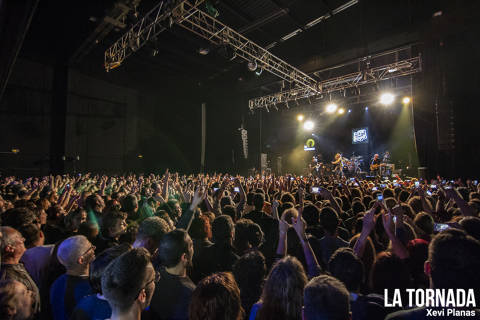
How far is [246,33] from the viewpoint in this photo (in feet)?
38.4

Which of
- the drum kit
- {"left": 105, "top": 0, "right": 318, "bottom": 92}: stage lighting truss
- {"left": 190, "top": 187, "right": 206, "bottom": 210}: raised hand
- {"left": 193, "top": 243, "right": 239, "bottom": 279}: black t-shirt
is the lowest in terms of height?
{"left": 193, "top": 243, "right": 239, "bottom": 279}: black t-shirt

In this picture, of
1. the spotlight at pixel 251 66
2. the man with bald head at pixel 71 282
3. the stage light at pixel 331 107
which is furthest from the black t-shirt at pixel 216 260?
the stage light at pixel 331 107

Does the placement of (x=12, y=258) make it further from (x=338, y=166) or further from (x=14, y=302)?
(x=338, y=166)

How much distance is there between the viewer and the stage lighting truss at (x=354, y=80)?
37.5 ft

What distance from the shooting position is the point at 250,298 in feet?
5.25

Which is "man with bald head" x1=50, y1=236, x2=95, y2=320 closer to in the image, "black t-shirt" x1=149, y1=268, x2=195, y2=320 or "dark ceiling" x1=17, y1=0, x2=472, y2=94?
"black t-shirt" x1=149, y1=268, x2=195, y2=320

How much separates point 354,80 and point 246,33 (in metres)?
6.12

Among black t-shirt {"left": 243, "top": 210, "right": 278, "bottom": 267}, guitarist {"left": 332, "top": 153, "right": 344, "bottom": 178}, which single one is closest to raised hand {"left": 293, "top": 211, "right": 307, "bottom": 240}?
black t-shirt {"left": 243, "top": 210, "right": 278, "bottom": 267}

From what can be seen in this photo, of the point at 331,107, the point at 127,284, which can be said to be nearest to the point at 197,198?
the point at 127,284

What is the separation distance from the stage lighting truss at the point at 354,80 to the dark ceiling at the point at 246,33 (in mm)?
933

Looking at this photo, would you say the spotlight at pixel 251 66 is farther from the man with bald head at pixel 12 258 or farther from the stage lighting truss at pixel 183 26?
the man with bald head at pixel 12 258

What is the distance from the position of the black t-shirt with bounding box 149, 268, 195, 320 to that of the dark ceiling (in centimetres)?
867

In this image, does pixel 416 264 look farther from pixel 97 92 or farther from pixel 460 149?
pixel 97 92

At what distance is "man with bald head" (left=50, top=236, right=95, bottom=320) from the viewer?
1710mm
